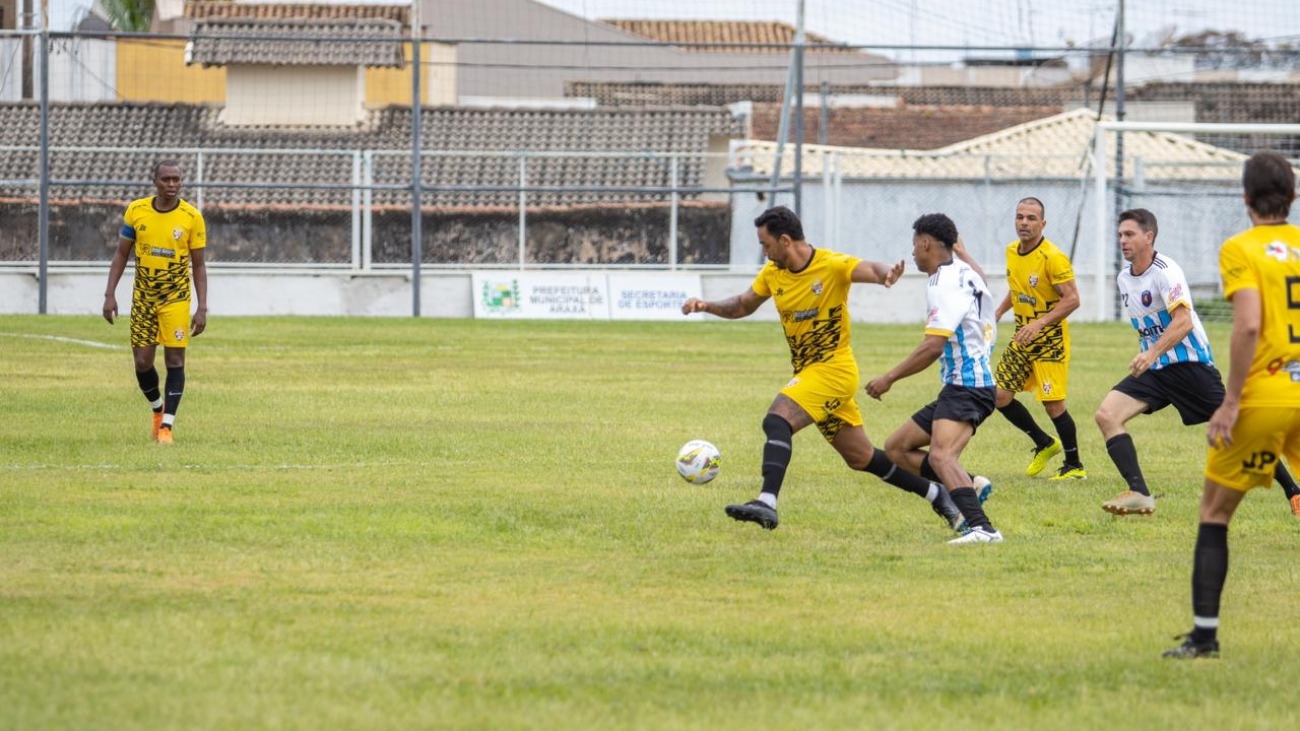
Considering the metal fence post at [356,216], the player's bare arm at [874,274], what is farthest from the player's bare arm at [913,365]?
the metal fence post at [356,216]

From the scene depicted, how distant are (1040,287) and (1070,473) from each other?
4.32ft

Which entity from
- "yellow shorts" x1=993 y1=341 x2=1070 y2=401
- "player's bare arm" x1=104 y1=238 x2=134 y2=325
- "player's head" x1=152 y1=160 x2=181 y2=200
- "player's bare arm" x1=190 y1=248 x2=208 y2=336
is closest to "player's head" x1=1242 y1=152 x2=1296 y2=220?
"yellow shorts" x1=993 y1=341 x2=1070 y2=401

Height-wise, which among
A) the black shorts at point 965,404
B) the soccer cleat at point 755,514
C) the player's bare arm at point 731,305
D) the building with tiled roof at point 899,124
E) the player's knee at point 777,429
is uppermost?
the building with tiled roof at point 899,124

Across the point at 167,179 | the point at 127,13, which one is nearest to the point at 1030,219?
the point at 167,179

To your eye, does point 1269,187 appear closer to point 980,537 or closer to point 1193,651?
point 1193,651

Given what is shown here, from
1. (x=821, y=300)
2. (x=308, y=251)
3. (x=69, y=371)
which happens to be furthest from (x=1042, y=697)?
(x=308, y=251)

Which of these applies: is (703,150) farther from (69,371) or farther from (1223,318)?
(69,371)

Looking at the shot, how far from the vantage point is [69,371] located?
18797mm

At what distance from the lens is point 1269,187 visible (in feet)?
22.2

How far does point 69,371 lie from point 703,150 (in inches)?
947

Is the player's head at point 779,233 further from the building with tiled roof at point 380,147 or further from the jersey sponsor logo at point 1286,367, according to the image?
the building with tiled roof at point 380,147

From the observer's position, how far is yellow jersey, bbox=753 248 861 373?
10.0m

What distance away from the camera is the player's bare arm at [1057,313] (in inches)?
483

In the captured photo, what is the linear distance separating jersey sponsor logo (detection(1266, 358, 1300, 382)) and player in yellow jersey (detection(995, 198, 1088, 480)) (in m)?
5.50
